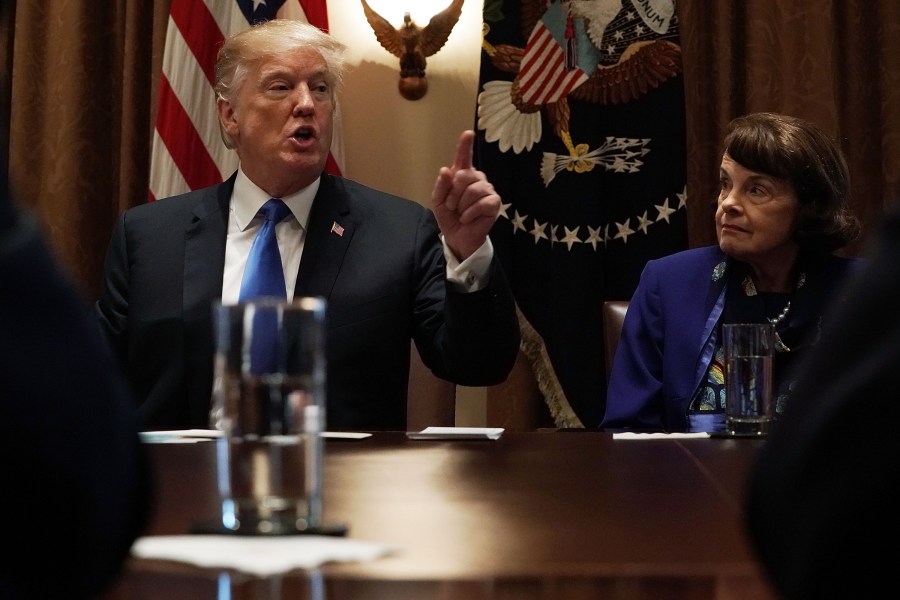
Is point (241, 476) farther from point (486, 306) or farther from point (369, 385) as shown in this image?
point (369, 385)

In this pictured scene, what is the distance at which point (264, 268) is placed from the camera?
2656mm

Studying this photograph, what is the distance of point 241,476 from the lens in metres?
0.80

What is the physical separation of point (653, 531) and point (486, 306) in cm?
145

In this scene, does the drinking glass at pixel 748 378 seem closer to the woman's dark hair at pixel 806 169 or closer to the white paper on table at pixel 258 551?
the woman's dark hair at pixel 806 169

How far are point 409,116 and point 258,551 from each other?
3505 mm

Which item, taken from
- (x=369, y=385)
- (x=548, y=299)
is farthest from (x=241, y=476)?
(x=548, y=299)

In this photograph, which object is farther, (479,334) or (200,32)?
(200,32)

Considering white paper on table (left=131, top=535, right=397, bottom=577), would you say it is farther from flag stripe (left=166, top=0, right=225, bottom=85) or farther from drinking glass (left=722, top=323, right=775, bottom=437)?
flag stripe (left=166, top=0, right=225, bottom=85)

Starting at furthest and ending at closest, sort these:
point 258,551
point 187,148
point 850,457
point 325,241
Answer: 1. point 187,148
2. point 325,241
3. point 258,551
4. point 850,457

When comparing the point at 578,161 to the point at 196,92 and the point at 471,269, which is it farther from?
the point at 471,269

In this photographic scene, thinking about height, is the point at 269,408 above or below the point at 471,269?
below

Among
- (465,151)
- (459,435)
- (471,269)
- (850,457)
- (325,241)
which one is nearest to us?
(850,457)

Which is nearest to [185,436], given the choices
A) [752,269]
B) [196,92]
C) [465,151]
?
[465,151]

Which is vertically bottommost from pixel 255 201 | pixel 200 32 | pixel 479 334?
pixel 479 334
